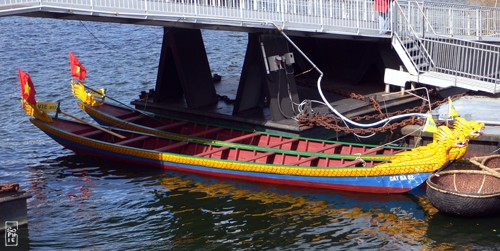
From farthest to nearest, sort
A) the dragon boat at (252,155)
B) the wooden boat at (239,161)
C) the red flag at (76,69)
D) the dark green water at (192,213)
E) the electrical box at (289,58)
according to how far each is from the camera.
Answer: the red flag at (76,69)
the electrical box at (289,58)
the wooden boat at (239,161)
the dragon boat at (252,155)
the dark green water at (192,213)

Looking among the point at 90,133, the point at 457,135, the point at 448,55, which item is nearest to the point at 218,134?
the point at 90,133

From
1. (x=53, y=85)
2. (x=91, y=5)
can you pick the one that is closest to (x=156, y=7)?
(x=91, y=5)

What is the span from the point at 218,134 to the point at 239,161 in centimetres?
314

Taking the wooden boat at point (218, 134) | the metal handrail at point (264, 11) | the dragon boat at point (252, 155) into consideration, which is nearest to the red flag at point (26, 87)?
the dragon boat at point (252, 155)

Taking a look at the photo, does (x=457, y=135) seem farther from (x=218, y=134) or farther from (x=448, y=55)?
(x=218, y=134)

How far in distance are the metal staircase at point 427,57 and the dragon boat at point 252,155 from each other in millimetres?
4613

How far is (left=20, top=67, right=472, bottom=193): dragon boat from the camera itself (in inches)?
958

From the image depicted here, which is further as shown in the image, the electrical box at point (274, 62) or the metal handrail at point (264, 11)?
the electrical box at point (274, 62)

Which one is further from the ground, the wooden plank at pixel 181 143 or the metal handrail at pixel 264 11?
the metal handrail at pixel 264 11

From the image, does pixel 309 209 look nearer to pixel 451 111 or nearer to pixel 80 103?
pixel 451 111

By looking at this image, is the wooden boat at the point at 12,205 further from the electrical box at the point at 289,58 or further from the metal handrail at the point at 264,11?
the electrical box at the point at 289,58

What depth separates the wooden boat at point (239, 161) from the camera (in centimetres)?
2458

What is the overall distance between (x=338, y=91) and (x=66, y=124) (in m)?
9.23

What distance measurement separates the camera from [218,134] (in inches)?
1170
